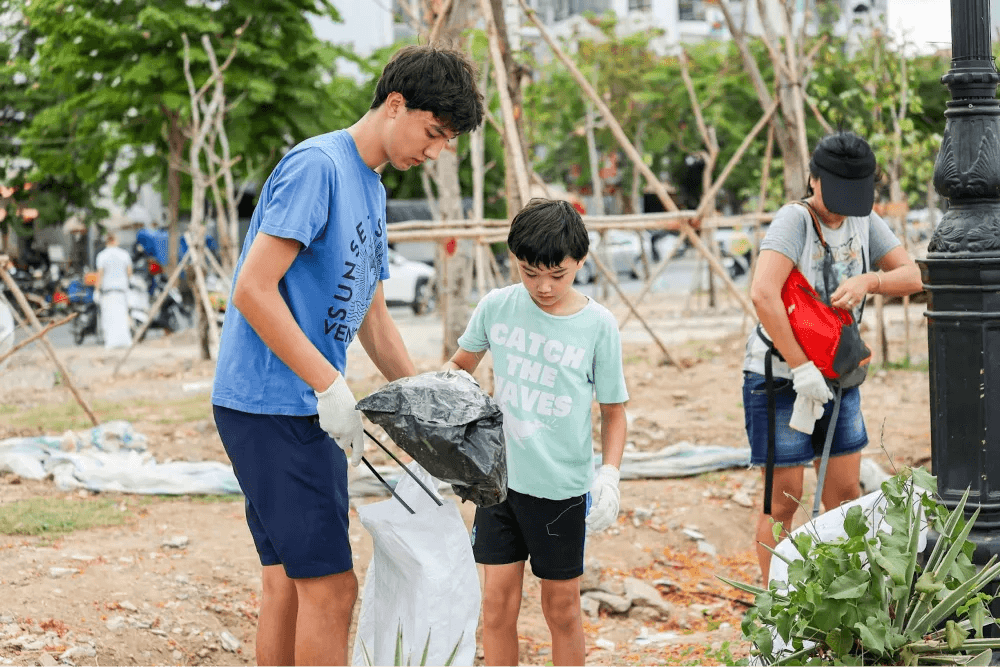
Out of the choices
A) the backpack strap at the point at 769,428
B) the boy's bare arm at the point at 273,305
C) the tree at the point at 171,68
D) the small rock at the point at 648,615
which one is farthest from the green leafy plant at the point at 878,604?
the tree at the point at 171,68

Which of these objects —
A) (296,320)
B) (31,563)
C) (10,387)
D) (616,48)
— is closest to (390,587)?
(296,320)

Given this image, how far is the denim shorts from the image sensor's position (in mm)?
3510

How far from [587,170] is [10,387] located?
21561 millimetres

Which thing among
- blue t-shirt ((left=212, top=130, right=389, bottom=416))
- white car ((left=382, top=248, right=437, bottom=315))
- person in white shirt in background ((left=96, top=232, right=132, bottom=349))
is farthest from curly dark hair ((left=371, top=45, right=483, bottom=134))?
white car ((left=382, top=248, right=437, bottom=315))

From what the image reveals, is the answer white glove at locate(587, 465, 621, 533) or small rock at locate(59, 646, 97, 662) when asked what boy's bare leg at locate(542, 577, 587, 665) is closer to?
white glove at locate(587, 465, 621, 533)

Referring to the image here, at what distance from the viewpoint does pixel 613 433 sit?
9.38 feet

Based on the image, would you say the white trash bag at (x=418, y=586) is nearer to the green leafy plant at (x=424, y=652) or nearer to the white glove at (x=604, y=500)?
the green leafy plant at (x=424, y=652)

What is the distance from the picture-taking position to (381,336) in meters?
2.78

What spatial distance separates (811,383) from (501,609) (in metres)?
1.20

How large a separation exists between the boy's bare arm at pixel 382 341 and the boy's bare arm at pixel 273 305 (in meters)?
0.50

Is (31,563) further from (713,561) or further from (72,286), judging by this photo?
(72,286)

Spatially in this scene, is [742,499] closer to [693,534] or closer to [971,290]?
[693,534]

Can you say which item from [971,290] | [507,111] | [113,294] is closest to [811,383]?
[971,290]

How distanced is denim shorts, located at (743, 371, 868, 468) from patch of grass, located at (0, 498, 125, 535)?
3.10 metres
